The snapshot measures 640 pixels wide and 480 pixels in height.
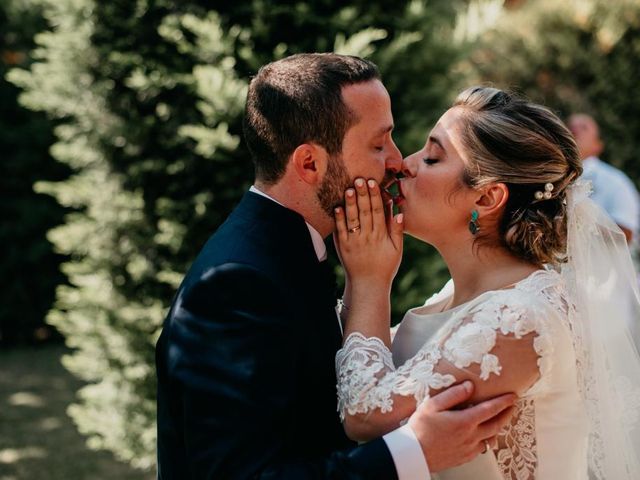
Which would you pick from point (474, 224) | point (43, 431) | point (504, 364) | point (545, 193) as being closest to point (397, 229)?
point (474, 224)

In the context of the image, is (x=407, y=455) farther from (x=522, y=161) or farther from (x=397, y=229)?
(x=522, y=161)

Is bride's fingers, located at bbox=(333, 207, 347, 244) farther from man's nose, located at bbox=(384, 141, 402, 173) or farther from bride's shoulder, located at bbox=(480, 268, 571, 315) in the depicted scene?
bride's shoulder, located at bbox=(480, 268, 571, 315)

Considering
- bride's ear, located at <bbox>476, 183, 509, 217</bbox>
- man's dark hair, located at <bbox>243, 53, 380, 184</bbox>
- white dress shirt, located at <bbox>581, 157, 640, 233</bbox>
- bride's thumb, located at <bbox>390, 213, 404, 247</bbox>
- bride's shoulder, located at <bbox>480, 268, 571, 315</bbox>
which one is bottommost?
white dress shirt, located at <bbox>581, 157, 640, 233</bbox>

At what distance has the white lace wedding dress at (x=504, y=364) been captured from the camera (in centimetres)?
213

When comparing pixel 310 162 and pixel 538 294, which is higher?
pixel 310 162

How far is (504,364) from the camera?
212 centimetres

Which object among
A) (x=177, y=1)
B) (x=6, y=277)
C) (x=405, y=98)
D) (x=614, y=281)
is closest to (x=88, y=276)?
(x=177, y=1)

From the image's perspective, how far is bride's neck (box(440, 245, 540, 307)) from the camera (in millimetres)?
2439

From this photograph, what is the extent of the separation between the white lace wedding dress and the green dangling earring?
26cm

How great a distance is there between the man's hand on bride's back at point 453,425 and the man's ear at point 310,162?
78 centimetres

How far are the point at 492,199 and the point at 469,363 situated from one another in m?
0.62

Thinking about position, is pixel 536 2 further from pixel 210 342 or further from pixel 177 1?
pixel 210 342

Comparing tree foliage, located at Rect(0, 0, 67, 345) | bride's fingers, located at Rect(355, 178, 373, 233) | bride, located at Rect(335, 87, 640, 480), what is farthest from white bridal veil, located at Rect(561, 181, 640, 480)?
tree foliage, located at Rect(0, 0, 67, 345)

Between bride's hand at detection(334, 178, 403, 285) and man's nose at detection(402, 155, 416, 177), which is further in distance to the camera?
man's nose at detection(402, 155, 416, 177)
